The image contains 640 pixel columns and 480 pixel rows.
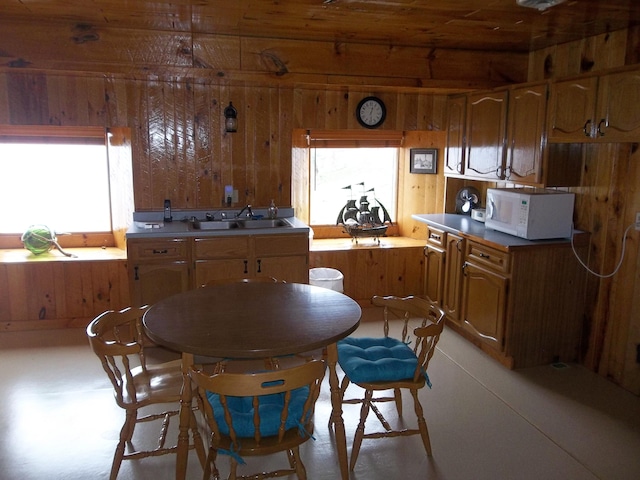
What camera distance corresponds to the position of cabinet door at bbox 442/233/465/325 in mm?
4078

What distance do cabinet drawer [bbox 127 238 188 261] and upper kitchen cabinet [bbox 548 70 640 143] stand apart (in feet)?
8.60

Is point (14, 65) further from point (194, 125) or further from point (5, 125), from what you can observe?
point (194, 125)

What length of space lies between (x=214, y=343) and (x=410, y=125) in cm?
338

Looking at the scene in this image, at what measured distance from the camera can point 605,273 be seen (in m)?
3.47

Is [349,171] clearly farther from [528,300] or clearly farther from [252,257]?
[528,300]

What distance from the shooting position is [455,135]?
458 cm

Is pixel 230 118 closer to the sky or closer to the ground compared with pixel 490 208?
closer to the sky

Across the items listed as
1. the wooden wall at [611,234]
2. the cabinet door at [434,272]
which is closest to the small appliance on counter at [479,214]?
the cabinet door at [434,272]

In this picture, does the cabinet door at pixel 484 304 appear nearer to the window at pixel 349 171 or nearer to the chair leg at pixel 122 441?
the window at pixel 349 171

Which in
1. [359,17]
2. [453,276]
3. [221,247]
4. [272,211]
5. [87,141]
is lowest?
[453,276]

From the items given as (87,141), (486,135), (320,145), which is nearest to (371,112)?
(320,145)

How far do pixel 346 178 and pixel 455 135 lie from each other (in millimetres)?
1136

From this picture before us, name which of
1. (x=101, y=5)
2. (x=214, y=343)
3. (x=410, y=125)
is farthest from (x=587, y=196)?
(x=101, y=5)

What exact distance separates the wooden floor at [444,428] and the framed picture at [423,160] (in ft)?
6.20
